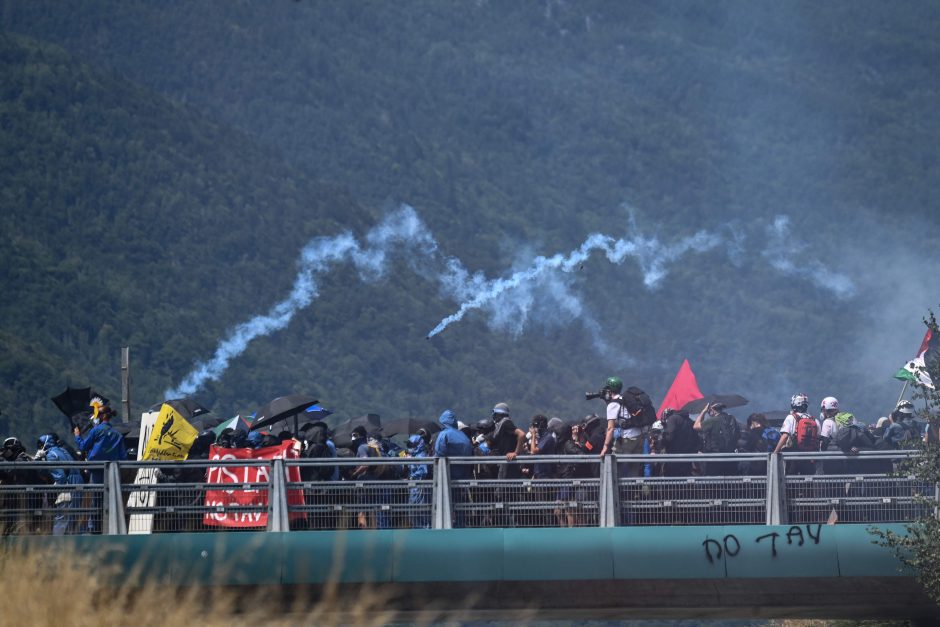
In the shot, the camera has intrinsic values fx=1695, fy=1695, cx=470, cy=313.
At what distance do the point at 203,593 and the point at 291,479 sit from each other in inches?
89.9

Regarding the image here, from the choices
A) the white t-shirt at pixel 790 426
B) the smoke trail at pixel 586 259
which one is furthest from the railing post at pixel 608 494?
the smoke trail at pixel 586 259

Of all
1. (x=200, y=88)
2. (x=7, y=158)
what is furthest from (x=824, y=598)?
(x=200, y=88)

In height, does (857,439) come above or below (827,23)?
below

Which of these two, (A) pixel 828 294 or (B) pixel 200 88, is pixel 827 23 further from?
(B) pixel 200 88

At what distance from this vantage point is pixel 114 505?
2100cm

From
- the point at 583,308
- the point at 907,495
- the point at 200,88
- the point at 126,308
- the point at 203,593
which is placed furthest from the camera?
the point at 200,88

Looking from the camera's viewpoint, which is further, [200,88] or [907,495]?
[200,88]

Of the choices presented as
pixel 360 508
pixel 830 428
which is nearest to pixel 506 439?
pixel 360 508

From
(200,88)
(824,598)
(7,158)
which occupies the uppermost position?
(200,88)

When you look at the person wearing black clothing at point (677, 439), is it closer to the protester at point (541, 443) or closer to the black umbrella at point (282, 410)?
the protester at point (541, 443)

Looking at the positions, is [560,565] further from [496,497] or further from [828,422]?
[828,422]

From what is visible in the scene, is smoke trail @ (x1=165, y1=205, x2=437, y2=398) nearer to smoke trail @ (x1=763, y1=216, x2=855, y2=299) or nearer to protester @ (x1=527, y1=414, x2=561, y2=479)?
smoke trail @ (x1=763, y1=216, x2=855, y2=299)

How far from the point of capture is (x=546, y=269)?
103m

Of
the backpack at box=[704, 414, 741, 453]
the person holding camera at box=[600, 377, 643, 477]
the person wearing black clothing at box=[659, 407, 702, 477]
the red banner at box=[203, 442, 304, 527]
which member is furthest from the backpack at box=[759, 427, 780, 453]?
the red banner at box=[203, 442, 304, 527]
